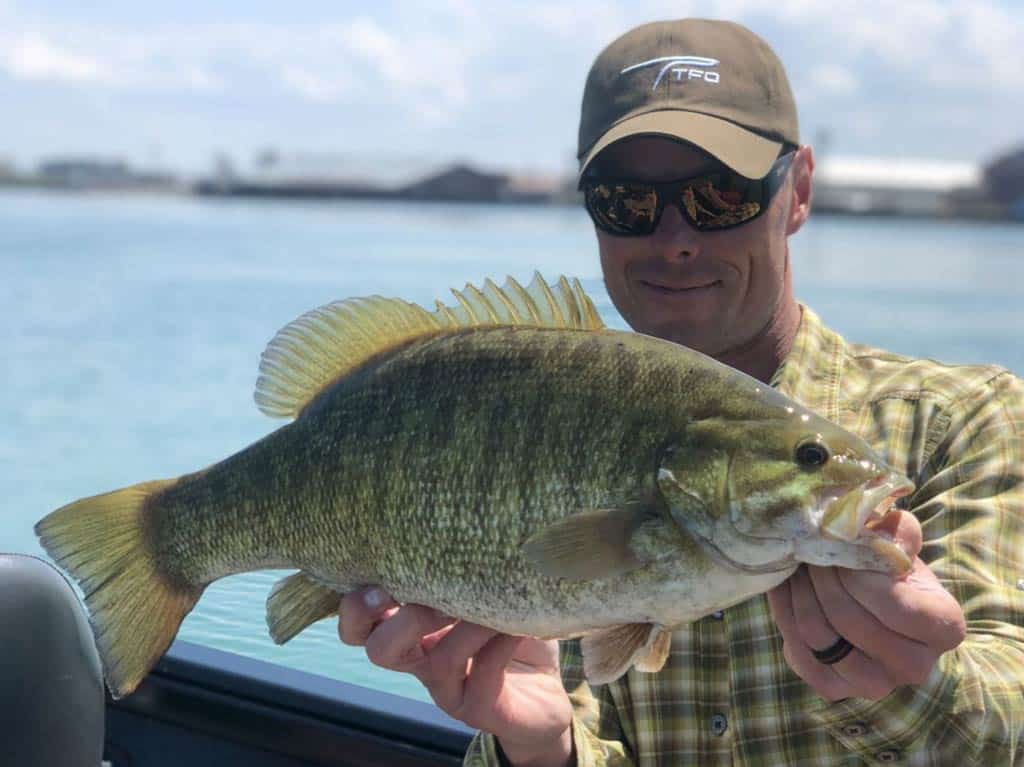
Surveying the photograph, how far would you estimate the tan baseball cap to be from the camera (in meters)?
2.48

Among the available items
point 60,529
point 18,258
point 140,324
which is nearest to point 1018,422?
point 60,529

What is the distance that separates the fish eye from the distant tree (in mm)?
59670

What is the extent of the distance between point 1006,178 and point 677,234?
60.8 m

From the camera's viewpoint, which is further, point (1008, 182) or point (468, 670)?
point (1008, 182)

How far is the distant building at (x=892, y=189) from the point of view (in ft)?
205

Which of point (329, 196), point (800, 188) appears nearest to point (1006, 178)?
point (329, 196)

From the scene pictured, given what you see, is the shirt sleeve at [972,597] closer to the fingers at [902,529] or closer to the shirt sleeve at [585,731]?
the fingers at [902,529]

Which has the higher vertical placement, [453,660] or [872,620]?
[872,620]

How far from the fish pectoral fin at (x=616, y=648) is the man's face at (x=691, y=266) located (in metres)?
0.98

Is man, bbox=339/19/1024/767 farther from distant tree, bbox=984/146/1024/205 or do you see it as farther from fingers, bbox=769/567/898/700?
distant tree, bbox=984/146/1024/205

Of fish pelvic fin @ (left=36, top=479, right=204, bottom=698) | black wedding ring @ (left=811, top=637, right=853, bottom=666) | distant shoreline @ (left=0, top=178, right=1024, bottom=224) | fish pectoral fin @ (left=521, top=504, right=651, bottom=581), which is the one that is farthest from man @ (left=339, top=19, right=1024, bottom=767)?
distant shoreline @ (left=0, top=178, right=1024, bottom=224)

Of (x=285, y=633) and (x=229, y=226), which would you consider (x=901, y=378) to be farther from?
(x=229, y=226)

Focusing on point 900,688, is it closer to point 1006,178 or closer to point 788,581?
point 788,581

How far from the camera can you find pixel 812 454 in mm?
1636
